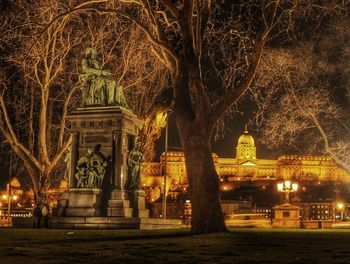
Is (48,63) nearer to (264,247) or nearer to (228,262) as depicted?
(264,247)

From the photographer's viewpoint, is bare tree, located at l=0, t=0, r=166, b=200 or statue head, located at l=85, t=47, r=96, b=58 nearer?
statue head, located at l=85, t=47, r=96, b=58

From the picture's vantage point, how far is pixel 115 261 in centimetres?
1061

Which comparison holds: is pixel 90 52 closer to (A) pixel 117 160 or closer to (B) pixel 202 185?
(A) pixel 117 160

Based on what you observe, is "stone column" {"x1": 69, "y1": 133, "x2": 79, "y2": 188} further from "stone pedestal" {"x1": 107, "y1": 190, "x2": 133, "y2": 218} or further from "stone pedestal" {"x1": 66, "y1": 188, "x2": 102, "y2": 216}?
"stone pedestal" {"x1": 107, "y1": 190, "x2": 133, "y2": 218}

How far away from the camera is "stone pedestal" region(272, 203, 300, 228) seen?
104 feet

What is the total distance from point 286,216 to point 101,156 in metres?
12.5

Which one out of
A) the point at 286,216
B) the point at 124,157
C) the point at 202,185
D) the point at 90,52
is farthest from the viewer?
the point at 286,216

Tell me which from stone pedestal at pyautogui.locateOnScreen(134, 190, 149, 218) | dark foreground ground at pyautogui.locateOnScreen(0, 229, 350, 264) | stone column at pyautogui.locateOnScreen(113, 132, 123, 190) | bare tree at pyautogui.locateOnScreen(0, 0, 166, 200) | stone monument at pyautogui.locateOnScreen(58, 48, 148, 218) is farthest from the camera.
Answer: bare tree at pyautogui.locateOnScreen(0, 0, 166, 200)

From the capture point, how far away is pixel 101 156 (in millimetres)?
23594

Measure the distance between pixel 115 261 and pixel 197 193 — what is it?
24.9 feet

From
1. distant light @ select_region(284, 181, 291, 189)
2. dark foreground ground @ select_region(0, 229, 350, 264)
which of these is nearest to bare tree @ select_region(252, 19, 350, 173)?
distant light @ select_region(284, 181, 291, 189)

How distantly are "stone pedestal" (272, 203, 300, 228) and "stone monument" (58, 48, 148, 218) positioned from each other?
32.3 feet

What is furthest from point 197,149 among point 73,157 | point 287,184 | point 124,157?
point 287,184

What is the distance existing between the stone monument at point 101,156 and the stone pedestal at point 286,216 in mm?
9851
